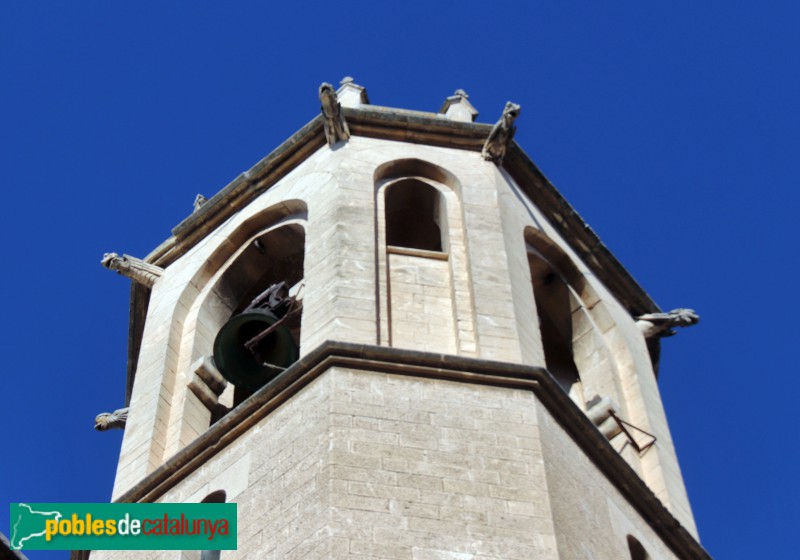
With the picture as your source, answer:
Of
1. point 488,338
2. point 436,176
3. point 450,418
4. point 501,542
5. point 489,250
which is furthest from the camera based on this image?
point 436,176

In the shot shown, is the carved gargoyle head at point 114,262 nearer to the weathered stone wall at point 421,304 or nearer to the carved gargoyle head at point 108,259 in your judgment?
the carved gargoyle head at point 108,259

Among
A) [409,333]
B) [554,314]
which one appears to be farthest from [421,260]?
[554,314]

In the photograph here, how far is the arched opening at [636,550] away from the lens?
16.5m

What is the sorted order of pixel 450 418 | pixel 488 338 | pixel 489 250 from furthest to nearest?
pixel 489 250 → pixel 488 338 → pixel 450 418

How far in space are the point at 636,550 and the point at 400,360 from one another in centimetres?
245

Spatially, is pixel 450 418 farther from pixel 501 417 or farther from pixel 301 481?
pixel 301 481

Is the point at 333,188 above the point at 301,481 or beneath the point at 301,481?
above

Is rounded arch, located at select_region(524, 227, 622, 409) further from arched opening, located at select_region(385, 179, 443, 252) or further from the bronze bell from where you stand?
the bronze bell

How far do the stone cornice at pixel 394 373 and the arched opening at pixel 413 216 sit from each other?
3706mm

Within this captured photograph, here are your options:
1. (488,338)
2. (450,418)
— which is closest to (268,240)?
(488,338)

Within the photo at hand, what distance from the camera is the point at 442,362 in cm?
1642

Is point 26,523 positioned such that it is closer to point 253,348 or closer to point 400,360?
point 400,360

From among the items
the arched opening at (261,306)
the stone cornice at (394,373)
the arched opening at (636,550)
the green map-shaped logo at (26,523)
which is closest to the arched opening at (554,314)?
the arched opening at (261,306)

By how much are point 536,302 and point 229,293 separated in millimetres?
3063
